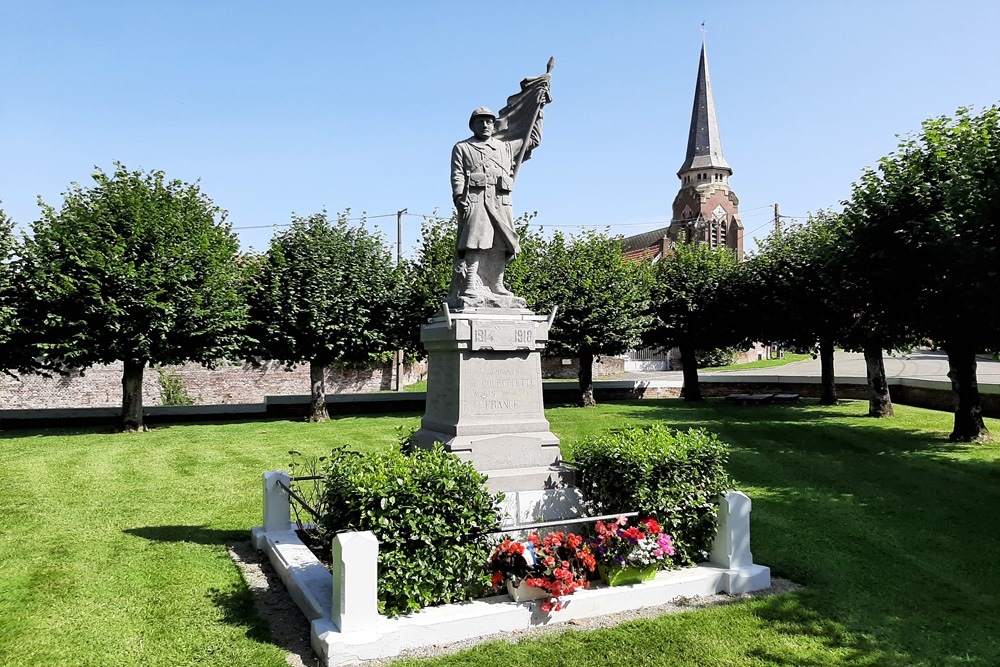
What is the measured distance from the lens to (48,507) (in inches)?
389

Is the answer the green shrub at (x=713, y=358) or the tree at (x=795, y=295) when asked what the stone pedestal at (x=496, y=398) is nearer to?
the tree at (x=795, y=295)

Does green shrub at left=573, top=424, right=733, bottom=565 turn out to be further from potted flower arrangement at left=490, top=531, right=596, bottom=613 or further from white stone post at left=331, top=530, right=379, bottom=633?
white stone post at left=331, top=530, right=379, bottom=633

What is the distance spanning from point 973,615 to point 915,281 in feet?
35.4

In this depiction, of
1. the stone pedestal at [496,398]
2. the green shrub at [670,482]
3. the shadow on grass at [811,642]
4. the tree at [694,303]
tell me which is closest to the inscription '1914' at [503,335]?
the stone pedestal at [496,398]

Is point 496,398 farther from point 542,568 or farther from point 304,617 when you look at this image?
point 304,617

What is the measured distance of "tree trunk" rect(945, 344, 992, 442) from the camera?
15.8 meters

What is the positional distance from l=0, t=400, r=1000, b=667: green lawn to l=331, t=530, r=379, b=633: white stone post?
68 cm

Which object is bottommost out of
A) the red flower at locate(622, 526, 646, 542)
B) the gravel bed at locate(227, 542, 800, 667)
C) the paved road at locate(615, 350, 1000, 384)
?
the gravel bed at locate(227, 542, 800, 667)

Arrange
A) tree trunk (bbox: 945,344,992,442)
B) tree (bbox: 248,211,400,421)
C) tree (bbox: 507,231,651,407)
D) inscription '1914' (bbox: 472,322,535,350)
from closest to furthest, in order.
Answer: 1. inscription '1914' (bbox: 472,322,535,350)
2. tree trunk (bbox: 945,344,992,442)
3. tree (bbox: 248,211,400,421)
4. tree (bbox: 507,231,651,407)

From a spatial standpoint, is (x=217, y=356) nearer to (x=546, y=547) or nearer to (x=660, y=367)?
(x=546, y=547)

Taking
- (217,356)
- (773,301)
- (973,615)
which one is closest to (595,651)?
(973,615)

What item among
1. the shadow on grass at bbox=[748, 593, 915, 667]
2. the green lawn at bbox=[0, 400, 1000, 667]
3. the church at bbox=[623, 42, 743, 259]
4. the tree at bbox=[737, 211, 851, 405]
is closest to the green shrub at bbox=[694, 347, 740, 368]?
the church at bbox=[623, 42, 743, 259]

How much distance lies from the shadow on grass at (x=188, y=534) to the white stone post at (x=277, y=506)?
33.7 inches

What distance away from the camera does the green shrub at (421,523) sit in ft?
17.7
